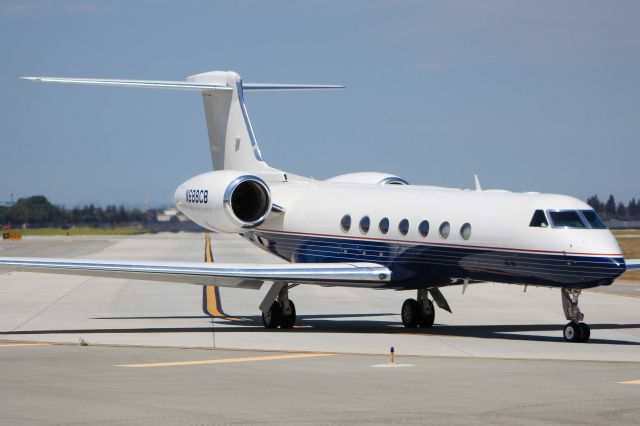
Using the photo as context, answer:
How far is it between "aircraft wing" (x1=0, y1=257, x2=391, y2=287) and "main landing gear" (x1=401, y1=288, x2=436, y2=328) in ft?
4.22

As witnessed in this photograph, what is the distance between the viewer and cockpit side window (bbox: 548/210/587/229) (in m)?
21.9

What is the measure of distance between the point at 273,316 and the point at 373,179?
16.2 ft

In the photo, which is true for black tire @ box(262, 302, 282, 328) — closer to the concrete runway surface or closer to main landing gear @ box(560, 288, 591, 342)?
the concrete runway surface

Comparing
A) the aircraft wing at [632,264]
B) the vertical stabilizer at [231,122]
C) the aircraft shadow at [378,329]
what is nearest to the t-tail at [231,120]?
the vertical stabilizer at [231,122]

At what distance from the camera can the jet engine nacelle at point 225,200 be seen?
26.3 meters

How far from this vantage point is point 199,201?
2691 cm

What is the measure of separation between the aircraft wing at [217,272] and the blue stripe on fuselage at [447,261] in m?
0.50

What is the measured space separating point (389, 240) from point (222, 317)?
18.0ft

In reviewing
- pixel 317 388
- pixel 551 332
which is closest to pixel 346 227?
pixel 551 332

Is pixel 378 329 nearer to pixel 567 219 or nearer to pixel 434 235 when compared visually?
pixel 434 235

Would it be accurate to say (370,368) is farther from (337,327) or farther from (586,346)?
(337,327)

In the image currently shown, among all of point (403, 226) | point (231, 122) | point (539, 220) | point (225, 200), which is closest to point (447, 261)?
point (403, 226)

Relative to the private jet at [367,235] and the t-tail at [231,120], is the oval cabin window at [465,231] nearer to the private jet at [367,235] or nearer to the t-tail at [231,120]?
the private jet at [367,235]

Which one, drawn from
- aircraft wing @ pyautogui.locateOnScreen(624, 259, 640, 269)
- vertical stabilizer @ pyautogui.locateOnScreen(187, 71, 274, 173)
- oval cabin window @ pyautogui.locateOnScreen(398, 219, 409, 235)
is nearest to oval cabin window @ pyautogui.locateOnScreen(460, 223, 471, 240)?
oval cabin window @ pyautogui.locateOnScreen(398, 219, 409, 235)
